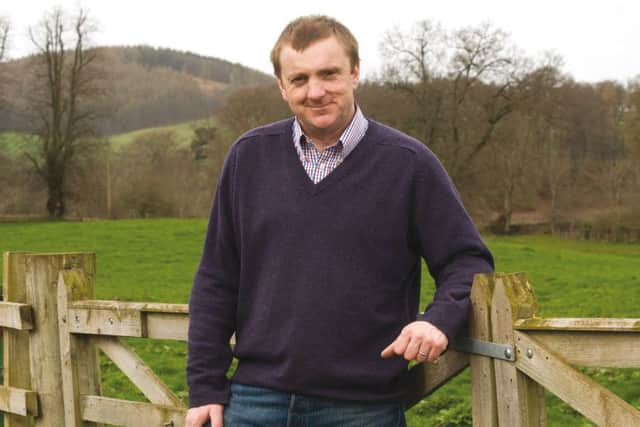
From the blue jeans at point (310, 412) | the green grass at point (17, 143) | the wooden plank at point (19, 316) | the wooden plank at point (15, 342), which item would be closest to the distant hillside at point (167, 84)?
the green grass at point (17, 143)

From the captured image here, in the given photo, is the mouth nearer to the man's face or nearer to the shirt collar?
the man's face

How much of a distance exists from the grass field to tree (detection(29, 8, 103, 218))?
65.4ft

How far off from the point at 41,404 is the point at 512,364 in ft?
Answer: 9.44

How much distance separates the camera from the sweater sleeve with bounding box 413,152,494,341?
260 centimetres

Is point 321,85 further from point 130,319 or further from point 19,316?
point 19,316

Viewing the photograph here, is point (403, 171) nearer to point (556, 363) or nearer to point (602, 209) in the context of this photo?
point (556, 363)

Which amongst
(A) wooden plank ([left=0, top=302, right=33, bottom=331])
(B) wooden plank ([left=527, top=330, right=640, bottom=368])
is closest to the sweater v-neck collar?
(B) wooden plank ([left=527, top=330, right=640, bottom=368])

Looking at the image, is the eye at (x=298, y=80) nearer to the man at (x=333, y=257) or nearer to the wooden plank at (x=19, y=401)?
the man at (x=333, y=257)

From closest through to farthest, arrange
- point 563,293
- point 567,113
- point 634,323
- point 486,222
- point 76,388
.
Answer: point 634,323, point 76,388, point 563,293, point 486,222, point 567,113

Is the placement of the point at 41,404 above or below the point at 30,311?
below

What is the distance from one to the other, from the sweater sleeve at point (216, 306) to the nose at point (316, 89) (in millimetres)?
402

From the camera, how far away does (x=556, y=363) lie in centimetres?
241

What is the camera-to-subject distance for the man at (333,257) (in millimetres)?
2627

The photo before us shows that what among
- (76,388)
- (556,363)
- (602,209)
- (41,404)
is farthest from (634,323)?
(602,209)
